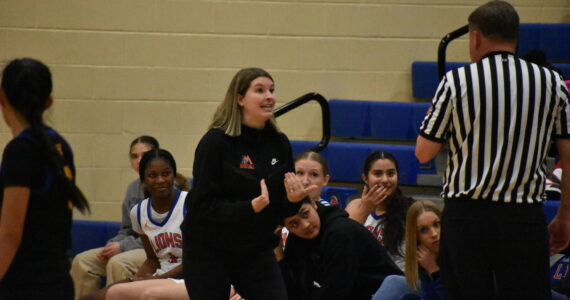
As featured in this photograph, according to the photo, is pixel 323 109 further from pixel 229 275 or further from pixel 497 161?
pixel 497 161

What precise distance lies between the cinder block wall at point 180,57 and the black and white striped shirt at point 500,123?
397cm

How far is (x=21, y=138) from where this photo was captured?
100 inches

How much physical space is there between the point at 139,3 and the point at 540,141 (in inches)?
180

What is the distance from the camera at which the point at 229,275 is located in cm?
360

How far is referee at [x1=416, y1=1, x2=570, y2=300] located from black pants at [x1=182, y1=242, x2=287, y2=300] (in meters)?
0.79

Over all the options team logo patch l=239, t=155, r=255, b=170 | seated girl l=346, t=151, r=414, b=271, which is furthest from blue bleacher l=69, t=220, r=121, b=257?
team logo patch l=239, t=155, r=255, b=170

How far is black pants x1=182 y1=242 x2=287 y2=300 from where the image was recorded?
354 cm

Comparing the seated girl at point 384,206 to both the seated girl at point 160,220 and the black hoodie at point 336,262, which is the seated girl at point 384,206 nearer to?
the black hoodie at point 336,262

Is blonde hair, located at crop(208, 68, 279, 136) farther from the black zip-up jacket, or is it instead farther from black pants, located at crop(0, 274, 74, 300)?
black pants, located at crop(0, 274, 74, 300)

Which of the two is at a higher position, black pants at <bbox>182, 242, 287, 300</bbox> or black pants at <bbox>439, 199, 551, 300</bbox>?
black pants at <bbox>439, 199, 551, 300</bbox>

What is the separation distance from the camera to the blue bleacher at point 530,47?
6.79 meters

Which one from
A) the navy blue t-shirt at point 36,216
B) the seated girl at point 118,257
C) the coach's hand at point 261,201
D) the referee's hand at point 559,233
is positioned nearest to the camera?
the navy blue t-shirt at point 36,216

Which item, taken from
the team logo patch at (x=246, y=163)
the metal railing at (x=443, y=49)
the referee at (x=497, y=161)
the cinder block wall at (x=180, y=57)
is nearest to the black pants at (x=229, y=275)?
the team logo patch at (x=246, y=163)

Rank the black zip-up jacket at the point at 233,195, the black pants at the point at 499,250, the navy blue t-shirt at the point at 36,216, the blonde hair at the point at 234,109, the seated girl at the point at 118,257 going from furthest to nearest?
the seated girl at the point at 118,257, the blonde hair at the point at 234,109, the black zip-up jacket at the point at 233,195, the black pants at the point at 499,250, the navy blue t-shirt at the point at 36,216
